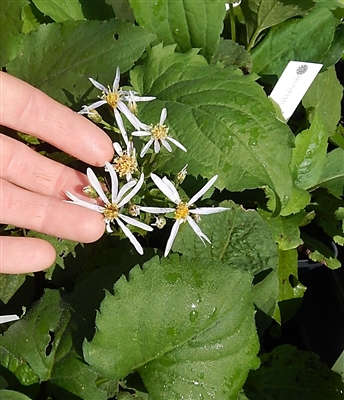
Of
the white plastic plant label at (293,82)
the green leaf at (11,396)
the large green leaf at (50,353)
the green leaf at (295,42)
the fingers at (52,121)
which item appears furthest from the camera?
the green leaf at (295,42)

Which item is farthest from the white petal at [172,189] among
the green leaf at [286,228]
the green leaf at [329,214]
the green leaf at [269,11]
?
the green leaf at [269,11]

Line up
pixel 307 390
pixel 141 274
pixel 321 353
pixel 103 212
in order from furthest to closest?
pixel 321 353 → pixel 307 390 → pixel 103 212 → pixel 141 274

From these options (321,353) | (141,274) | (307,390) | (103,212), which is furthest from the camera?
(321,353)

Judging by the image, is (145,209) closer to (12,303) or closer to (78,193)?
(78,193)

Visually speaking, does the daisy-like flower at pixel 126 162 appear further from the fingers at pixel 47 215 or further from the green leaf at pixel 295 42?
the green leaf at pixel 295 42

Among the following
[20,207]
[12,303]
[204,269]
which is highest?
[204,269]

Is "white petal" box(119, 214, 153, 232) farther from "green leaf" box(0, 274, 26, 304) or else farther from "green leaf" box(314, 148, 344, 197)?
"green leaf" box(314, 148, 344, 197)

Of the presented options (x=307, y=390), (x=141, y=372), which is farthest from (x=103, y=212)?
(x=307, y=390)
